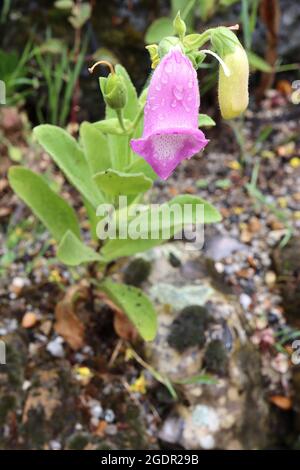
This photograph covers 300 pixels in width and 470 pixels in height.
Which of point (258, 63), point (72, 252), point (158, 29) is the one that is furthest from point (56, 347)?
point (258, 63)

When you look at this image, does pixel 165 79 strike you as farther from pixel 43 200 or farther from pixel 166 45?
pixel 43 200

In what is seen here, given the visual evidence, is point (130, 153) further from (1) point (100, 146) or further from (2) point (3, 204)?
(2) point (3, 204)
